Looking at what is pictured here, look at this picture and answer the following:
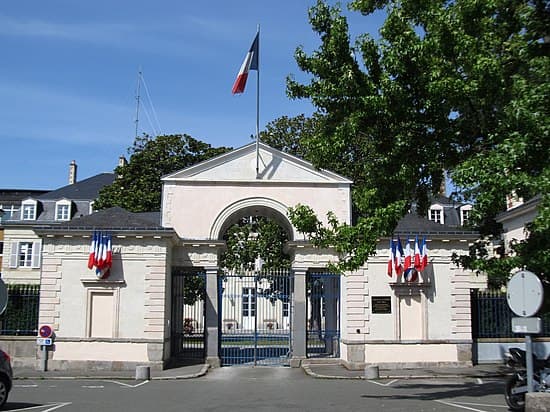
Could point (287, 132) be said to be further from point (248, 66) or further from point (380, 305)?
point (380, 305)

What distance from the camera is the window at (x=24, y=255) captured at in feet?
177

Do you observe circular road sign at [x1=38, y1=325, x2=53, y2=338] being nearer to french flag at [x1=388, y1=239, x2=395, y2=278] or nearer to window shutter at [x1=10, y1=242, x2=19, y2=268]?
french flag at [x1=388, y1=239, x2=395, y2=278]

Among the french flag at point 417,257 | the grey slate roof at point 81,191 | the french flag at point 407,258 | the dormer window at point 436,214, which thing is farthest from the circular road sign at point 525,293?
the grey slate roof at point 81,191

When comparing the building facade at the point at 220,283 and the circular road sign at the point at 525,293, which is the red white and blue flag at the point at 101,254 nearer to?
the building facade at the point at 220,283

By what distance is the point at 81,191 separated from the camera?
57.2 metres

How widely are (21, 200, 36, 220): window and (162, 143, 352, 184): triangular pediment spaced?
110 ft

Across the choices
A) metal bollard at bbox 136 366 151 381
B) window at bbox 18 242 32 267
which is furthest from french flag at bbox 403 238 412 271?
window at bbox 18 242 32 267

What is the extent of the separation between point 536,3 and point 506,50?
4.05 feet

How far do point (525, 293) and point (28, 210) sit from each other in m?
51.1

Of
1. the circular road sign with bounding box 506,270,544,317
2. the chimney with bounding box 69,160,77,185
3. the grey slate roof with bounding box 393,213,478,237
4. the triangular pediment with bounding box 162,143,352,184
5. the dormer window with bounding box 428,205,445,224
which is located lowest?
the circular road sign with bounding box 506,270,544,317

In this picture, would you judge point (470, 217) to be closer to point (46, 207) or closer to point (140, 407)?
point (140, 407)

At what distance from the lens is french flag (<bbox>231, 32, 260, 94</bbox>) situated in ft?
87.8

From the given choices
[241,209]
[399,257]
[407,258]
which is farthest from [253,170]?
[407,258]

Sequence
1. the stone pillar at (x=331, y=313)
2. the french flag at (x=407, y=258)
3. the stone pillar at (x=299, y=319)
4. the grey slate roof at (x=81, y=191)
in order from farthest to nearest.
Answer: the grey slate roof at (x=81, y=191)
the stone pillar at (x=331, y=313)
the stone pillar at (x=299, y=319)
the french flag at (x=407, y=258)
